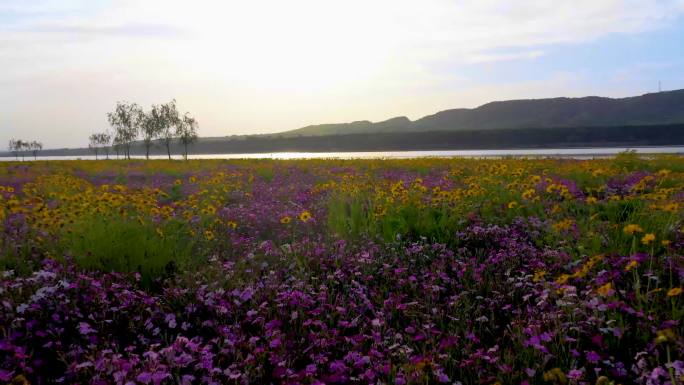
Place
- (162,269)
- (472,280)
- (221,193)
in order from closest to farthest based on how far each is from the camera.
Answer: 1. (472,280)
2. (162,269)
3. (221,193)

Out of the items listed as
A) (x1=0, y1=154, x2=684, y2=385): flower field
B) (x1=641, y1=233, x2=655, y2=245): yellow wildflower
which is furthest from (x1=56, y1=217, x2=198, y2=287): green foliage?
(x1=641, y1=233, x2=655, y2=245): yellow wildflower

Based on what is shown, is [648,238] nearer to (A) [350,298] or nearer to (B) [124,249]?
(A) [350,298]

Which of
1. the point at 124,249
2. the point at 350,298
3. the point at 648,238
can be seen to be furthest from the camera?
the point at 124,249

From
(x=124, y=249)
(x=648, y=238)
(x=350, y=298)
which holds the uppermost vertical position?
(x=648, y=238)

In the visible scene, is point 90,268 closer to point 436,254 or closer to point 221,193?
point 436,254

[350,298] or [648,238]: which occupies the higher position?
[648,238]

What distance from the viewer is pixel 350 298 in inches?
197

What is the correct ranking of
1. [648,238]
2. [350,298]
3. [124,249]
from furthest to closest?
[124,249] → [350,298] → [648,238]

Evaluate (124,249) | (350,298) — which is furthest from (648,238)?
(124,249)

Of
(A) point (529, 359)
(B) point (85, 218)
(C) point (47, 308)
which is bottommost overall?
(A) point (529, 359)

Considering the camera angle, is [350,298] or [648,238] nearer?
[648,238]

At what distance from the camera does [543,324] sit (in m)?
4.03

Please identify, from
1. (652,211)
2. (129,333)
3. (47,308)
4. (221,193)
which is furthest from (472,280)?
(221,193)

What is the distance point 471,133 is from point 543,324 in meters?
161
